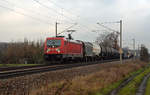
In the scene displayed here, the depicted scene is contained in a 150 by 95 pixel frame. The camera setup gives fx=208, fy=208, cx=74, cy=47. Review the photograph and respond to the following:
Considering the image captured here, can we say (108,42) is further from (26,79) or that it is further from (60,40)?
(26,79)

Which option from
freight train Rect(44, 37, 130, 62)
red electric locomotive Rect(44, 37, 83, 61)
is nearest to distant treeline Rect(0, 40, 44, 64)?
freight train Rect(44, 37, 130, 62)

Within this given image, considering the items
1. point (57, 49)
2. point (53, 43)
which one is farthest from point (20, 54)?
point (57, 49)

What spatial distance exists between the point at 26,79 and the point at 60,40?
51.4ft

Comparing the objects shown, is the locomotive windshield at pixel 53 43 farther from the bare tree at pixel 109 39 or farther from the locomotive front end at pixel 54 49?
the bare tree at pixel 109 39

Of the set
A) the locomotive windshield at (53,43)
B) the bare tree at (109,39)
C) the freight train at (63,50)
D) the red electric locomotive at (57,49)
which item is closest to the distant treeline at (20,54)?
the freight train at (63,50)

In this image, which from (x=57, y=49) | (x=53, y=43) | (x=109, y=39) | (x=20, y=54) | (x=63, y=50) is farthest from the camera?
(x=109, y=39)

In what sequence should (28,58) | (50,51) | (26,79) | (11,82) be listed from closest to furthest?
(11,82)
(26,79)
(50,51)
(28,58)

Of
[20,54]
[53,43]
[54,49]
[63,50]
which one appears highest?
[53,43]

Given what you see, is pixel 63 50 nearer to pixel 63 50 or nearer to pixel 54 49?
pixel 63 50

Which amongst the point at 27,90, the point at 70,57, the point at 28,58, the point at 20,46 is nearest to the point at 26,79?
the point at 27,90

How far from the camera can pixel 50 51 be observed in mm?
27938

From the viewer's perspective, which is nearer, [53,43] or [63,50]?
[63,50]

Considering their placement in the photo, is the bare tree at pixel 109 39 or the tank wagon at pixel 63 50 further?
the bare tree at pixel 109 39

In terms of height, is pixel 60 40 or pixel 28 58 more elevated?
pixel 60 40
